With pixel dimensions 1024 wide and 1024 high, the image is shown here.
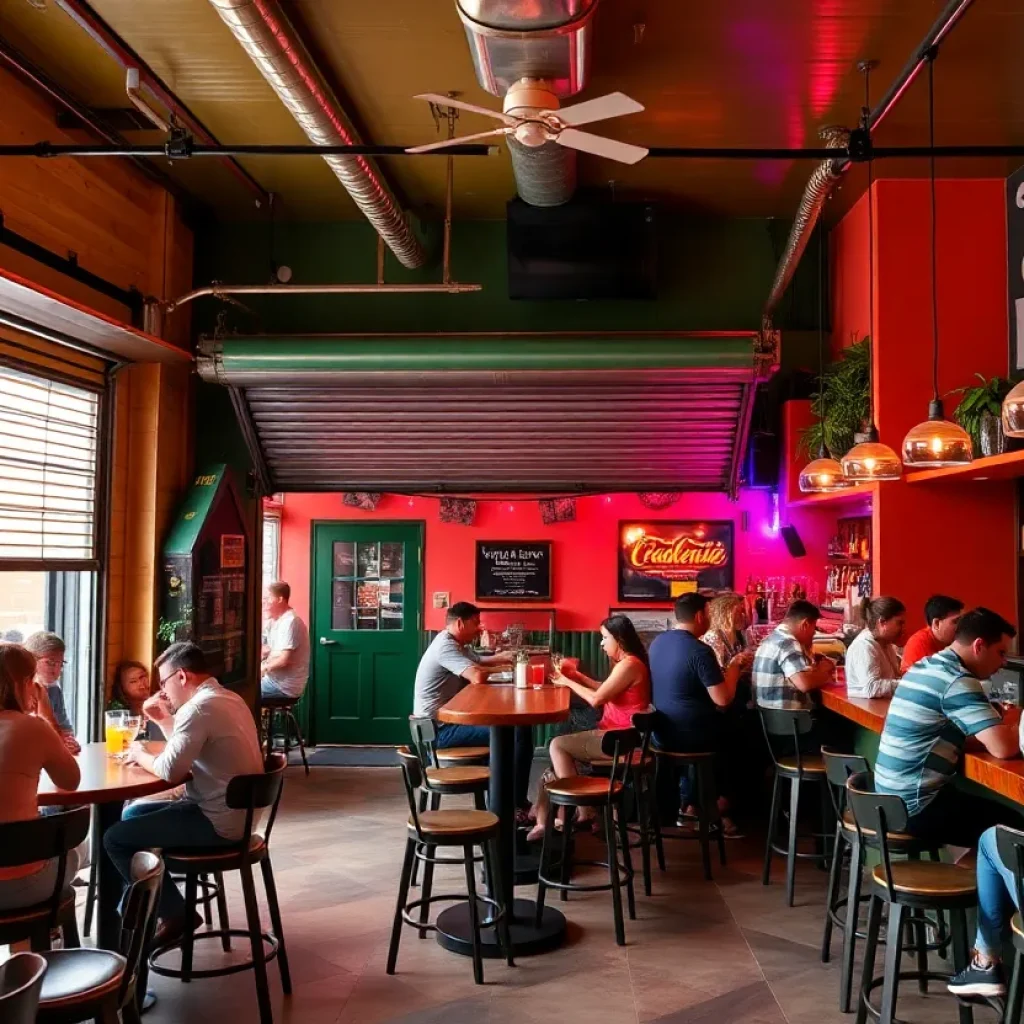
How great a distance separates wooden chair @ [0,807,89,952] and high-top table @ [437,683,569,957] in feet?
5.91

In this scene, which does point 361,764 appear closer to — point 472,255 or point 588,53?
point 472,255

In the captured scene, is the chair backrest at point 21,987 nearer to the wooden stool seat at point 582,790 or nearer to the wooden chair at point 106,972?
the wooden chair at point 106,972

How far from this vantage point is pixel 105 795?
3.87m

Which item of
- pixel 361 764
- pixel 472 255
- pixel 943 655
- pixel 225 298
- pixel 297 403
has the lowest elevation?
pixel 361 764

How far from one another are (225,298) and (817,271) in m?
4.48

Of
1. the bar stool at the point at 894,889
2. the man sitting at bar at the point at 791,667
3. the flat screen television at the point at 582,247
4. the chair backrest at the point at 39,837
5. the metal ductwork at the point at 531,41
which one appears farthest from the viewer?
the flat screen television at the point at 582,247

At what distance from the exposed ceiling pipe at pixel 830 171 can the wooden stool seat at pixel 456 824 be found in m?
3.41

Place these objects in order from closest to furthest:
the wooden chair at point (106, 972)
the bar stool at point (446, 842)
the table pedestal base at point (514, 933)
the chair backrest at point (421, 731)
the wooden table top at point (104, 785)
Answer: the wooden chair at point (106, 972) → the wooden table top at point (104, 785) → the bar stool at point (446, 842) → the table pedestal base at point (514, 933) → the chair backrest at point (421, 731)

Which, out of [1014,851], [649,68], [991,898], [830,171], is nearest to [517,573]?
[830,171]

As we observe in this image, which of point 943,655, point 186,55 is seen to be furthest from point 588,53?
point 943,655

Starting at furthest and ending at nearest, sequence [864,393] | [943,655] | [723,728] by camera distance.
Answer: [864,393]
[723,728]
[943,655]

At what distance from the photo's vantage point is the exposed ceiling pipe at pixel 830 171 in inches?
159

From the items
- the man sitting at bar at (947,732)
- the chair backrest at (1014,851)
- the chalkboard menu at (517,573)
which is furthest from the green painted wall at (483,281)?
the chair backrest at (1014,851)

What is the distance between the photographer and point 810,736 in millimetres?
6477
